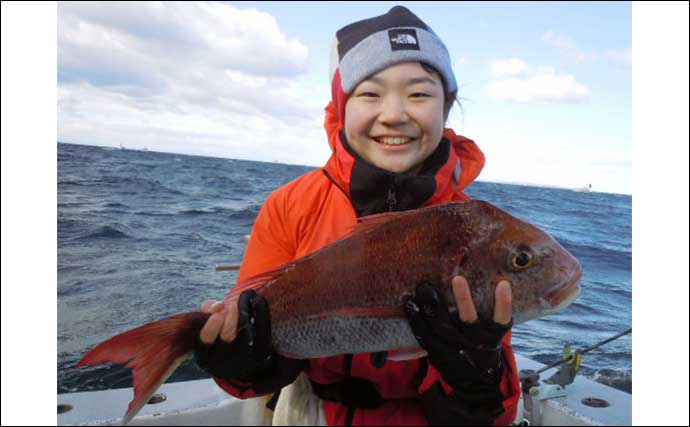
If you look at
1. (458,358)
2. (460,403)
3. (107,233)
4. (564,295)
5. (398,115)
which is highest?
(398,115)

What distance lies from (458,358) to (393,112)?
1.11 metres

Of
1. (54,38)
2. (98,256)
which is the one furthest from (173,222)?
(54,38)

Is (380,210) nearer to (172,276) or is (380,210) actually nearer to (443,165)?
(443,165)

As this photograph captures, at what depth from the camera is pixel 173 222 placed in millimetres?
15297

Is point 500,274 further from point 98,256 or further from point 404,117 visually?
point 98,256

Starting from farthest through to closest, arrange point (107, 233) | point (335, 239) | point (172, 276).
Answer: point (107, 233) → point (172, 276) → point (335, 239)

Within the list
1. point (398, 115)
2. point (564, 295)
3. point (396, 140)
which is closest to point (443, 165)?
point (396, 140)

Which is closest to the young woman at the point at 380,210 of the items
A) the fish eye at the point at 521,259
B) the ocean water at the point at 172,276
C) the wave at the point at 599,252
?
the fish eye at the point at 521,259

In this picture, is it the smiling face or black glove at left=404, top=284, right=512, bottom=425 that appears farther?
the smiling face

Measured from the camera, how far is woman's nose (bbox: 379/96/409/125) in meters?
2.20

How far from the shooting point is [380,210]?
2.41 meters

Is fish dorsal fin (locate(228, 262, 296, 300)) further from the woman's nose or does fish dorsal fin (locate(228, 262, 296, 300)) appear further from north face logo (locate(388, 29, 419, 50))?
north face logo (locate(388, 29, 419, 50))

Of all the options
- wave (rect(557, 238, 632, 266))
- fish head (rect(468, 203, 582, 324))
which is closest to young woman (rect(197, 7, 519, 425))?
fish head (rect(468, 203, 582, 324))

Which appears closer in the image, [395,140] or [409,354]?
[409,354]
